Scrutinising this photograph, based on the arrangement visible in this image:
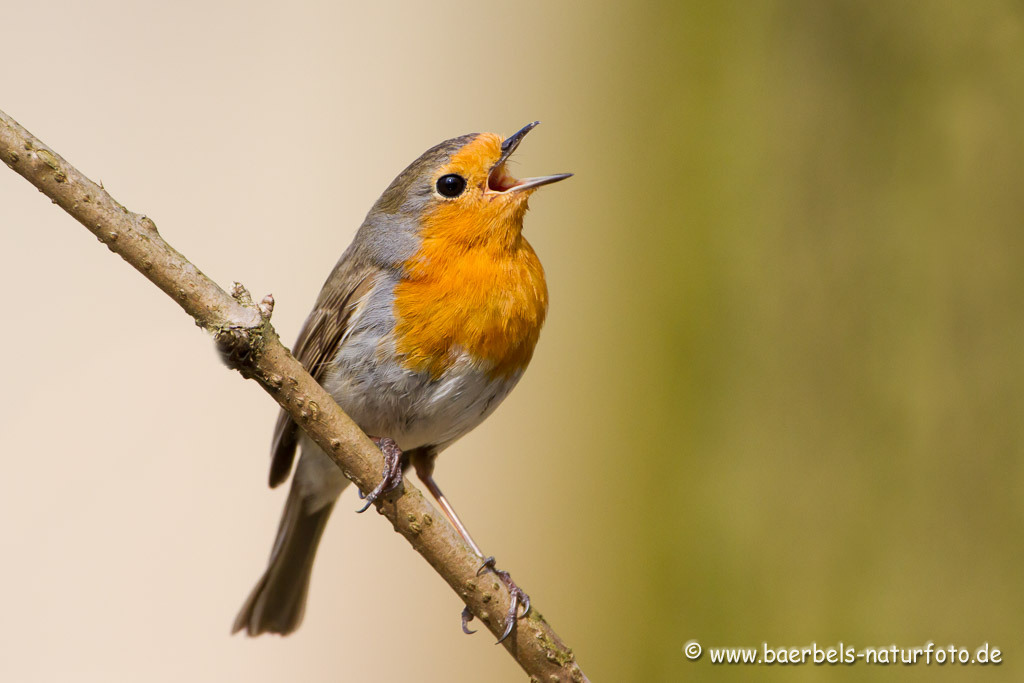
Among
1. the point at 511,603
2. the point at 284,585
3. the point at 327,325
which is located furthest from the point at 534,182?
the point at 284,585

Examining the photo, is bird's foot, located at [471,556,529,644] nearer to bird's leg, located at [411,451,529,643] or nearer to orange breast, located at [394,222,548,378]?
bird's leg, located at [411,451,529,643]

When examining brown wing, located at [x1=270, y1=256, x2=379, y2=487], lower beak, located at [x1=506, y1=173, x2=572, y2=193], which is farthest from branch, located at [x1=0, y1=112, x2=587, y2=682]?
lower beak, located at [x1=506, y1=173, x2=572, y2=193]

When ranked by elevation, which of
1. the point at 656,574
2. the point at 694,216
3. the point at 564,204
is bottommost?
the point at 656,574

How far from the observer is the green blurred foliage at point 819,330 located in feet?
10.5

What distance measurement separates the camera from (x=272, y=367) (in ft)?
5.76

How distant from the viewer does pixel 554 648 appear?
200 cm

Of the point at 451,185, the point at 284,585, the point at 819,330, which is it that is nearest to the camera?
the point at 451,185

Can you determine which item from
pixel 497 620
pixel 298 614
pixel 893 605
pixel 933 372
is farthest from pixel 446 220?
pixel 893 605

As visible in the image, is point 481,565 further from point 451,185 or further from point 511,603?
point 451,185

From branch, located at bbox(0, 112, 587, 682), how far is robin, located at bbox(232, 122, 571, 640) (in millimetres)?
134

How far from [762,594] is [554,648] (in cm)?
227

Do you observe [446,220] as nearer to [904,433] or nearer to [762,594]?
[904,433]

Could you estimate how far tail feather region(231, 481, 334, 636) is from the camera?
10.3ft

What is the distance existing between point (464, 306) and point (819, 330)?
217cm
